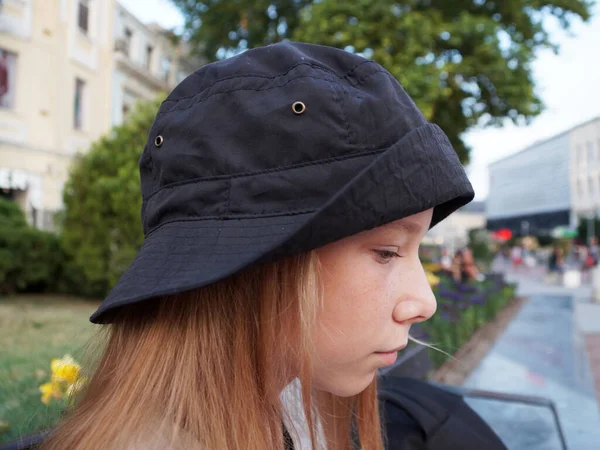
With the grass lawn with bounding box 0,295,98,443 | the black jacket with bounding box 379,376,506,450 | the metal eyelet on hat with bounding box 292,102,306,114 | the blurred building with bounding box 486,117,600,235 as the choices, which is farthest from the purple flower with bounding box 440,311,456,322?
the blurred building with bounding box 486,117,600,235

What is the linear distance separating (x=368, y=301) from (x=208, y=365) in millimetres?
288

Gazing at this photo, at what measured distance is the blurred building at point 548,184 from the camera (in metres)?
39.7

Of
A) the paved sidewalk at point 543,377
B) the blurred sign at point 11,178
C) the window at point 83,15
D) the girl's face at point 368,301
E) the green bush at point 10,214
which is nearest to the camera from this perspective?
the girl's face at point 368,301

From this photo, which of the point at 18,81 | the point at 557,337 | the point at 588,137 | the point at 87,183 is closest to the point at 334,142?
the point at 18,81

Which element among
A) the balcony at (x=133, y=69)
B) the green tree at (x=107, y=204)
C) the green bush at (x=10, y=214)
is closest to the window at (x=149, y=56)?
the balcony at (x=133, y=69)

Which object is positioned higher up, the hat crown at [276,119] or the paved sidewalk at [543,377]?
the hat crown at [276,119]

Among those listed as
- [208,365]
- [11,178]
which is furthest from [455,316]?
[208,365]

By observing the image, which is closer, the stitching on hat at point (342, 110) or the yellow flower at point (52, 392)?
the stitching on hat at point (342, 110)

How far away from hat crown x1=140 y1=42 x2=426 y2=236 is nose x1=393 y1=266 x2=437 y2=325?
10.3 inches

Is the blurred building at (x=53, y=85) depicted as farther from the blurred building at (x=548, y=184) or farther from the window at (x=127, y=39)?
the blurred building at (x=548, y=184)

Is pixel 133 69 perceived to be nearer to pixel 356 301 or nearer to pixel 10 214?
pixel 10 214

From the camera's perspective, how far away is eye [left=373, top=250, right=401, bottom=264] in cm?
91

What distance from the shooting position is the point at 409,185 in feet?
2.69

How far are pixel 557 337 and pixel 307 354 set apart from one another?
7.82m
